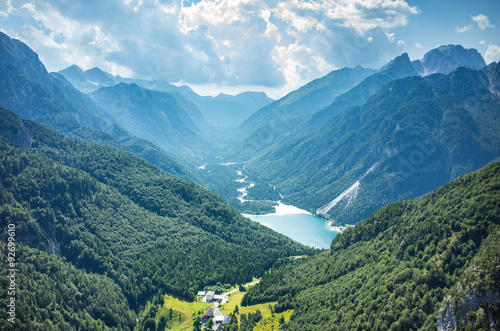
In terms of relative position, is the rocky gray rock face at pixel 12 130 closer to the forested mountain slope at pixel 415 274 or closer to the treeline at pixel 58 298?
the treeline at pixel 58 298

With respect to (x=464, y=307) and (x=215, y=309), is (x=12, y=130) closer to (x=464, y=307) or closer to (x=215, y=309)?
(x=215, y=309)

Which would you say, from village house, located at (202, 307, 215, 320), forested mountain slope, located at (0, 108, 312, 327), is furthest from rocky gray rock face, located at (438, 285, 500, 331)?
forested mountain slope, located at (0, 108, 312, 327)

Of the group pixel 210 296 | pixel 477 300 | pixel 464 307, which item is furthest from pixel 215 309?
pixel 477 300

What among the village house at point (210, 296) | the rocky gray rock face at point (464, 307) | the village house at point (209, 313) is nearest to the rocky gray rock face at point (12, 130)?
the village house at point (210, 296)

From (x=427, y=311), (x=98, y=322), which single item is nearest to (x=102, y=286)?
(x=98, y=322)

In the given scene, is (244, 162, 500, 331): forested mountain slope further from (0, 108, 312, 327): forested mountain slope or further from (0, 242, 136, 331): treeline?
(0, 242, 136, 331): treeline
